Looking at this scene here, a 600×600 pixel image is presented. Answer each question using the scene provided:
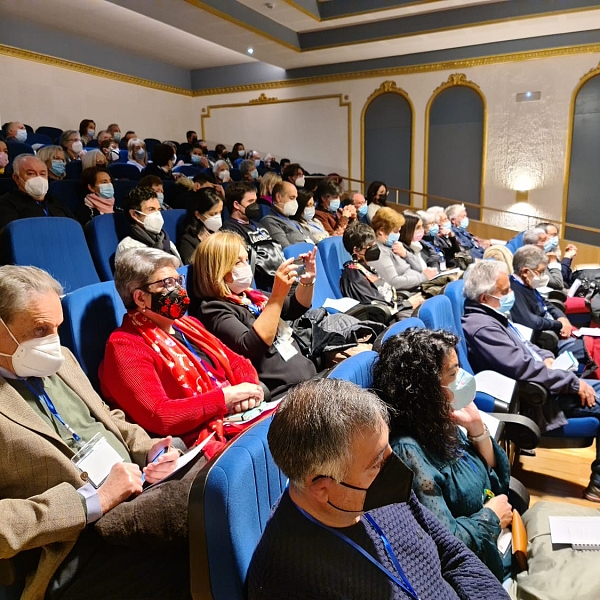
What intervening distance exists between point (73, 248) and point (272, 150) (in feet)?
24.8

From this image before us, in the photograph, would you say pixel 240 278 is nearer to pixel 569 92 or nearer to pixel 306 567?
pixel 306 567

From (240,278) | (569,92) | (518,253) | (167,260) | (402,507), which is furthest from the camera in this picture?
(569,92)

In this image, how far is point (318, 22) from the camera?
6.40 meters

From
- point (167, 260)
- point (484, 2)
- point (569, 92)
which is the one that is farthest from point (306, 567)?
point (569, 92)

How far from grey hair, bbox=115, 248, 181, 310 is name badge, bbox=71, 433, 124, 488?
45 centimetres

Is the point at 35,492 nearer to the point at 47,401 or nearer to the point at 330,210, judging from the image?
the point at 47,401

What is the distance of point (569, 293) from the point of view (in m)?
4.08

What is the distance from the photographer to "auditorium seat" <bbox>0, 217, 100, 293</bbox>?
7.27 feet

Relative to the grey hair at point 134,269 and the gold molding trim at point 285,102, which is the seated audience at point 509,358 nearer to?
the grey hair at point 134,269

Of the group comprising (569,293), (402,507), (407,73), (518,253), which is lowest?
(569,293)

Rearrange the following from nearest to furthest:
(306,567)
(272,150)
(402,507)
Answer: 1. (306,567)
2. (402,507)
3. (272,150)

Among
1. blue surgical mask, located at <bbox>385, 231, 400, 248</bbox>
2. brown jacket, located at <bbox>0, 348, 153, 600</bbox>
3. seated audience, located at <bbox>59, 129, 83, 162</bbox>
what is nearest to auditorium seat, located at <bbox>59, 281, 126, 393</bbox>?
brown jacket, located at <bbox>0, 348, 153, 600</bbox>

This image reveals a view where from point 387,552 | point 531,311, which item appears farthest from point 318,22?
point 387,552

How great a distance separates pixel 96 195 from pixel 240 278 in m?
1.91
